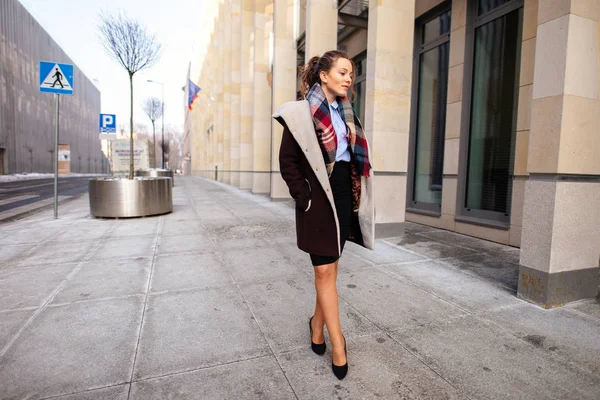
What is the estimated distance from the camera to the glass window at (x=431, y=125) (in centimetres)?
808

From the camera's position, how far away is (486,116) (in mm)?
6891

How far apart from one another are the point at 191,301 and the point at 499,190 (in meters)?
5.88

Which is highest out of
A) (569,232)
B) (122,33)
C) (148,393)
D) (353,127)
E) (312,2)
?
(312,2)

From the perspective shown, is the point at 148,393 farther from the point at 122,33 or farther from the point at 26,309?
the point at 122,33

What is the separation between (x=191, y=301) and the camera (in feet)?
11.2

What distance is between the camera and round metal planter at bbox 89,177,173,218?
7.96m

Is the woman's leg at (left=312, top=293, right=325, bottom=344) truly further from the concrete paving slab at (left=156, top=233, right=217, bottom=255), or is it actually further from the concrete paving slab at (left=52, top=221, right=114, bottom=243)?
the concrete paving slab at (left=52, top=221, right=114, bottom=243)

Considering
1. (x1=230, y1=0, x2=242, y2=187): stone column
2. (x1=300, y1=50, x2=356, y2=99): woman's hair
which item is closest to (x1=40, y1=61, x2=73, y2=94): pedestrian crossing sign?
(x1=300, y1=50, x2=356, y2=99): woman's hair

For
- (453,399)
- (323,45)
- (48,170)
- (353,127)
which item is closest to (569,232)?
(453,399)

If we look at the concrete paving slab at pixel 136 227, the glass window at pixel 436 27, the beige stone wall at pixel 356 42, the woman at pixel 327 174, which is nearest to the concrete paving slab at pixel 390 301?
the woman at pixel 327 174

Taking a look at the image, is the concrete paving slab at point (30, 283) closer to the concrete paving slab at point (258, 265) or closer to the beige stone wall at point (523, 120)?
the concrete paving slab at point (258, 265)

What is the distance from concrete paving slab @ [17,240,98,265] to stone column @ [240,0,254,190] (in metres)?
13.7

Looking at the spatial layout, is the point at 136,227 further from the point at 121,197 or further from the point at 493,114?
the point at 493,114

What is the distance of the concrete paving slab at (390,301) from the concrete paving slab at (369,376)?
463 millimetres
